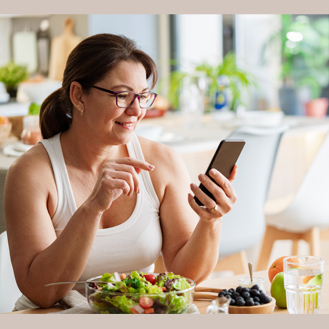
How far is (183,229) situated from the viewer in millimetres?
1658

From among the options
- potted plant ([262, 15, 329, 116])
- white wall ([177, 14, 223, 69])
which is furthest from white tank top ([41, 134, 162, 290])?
Result: white wall ([177, 14, 223, 69])

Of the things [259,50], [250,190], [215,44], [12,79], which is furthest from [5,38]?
[250,190]

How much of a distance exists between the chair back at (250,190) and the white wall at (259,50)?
388 cm

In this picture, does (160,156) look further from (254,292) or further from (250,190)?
(250,190)

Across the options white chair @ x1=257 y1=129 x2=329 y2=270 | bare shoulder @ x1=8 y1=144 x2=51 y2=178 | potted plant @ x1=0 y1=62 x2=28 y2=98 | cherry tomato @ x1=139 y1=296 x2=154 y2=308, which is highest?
bare shoulder @ x1=8 y1=144 x2=51 y2=178

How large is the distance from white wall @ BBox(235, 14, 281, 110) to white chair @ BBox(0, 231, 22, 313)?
16.3ft

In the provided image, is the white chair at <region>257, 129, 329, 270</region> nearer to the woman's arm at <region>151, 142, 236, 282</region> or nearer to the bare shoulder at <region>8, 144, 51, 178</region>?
the woman's arm at <region>151, 142, 236, 282</region>

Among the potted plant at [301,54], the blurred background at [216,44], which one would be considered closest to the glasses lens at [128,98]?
the blurred background at [216,44]

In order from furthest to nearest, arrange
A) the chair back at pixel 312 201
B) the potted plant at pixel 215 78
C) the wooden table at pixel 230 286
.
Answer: the potted plant at pixel 215 78 → the chair back at pixel 312 201 → the wooden table at pixel 230 286

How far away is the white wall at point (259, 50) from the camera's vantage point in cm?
639

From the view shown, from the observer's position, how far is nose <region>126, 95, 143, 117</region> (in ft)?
4.92

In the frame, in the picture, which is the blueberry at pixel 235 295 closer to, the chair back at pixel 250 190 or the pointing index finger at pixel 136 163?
the pointing index finger at pixel 136 163

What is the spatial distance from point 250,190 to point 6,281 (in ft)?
3.91

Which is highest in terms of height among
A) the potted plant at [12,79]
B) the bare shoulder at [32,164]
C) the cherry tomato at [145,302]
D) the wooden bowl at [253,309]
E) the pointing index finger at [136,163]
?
the pointing index finger at [136,163]
